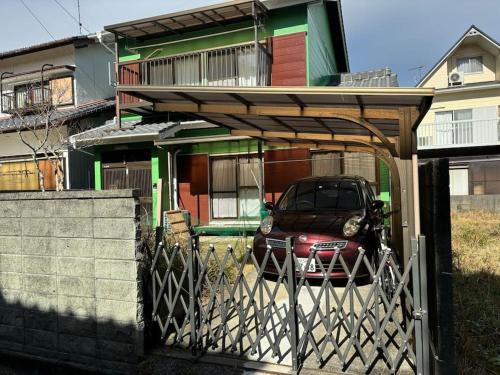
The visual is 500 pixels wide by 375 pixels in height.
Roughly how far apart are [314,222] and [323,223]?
14 centimetres

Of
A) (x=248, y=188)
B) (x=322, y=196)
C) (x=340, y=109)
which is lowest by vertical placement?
(x=322, y=196)

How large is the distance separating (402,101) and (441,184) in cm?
130

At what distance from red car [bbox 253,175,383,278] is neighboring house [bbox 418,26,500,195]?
12.6 m

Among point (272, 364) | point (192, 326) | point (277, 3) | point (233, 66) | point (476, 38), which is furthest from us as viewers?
point (476, 38)

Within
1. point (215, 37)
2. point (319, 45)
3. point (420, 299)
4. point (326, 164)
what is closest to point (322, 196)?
point (420, 299)

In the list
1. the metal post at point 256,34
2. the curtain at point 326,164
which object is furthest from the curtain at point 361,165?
the metal post at point 256,34

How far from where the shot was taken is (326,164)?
10.4 metres

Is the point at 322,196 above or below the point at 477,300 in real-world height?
above

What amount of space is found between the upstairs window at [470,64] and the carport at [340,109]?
17817 mm

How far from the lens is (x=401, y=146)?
351 cm

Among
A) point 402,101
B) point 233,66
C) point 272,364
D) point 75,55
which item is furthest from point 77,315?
point 75,55

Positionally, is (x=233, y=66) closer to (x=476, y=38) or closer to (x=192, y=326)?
(x=192, y=326)

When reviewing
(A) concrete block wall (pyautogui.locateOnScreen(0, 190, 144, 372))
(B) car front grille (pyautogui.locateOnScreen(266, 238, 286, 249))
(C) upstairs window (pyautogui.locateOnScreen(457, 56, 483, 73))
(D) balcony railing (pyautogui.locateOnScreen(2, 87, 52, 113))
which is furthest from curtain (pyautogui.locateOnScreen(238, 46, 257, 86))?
(C) upstairs window (pyautogui.locateOnScreen(457, 56, 483, 73))

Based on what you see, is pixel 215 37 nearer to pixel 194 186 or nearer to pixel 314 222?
pixel 194 186
